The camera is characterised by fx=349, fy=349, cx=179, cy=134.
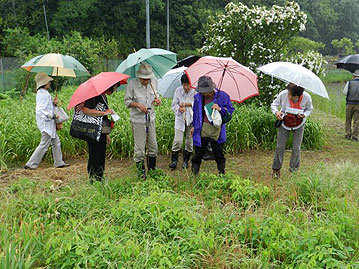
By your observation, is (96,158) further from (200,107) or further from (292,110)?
(292,110)

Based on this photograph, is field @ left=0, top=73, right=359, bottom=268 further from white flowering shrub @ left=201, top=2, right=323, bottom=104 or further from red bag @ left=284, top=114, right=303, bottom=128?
white flowering shrub @ left=201, top=2, right=323, bottom=104

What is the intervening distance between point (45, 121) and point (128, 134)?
1.43 m

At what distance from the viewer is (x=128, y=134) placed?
6.23m

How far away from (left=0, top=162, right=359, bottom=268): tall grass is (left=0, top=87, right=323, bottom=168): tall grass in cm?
189

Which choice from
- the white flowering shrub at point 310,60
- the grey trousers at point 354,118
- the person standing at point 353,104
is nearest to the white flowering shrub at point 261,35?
the white flowering shrub at point 310,60

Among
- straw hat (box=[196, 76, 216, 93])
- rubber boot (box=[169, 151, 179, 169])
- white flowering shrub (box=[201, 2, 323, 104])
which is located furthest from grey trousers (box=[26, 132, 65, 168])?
white flowering shrub (box=[201, 2, 323, 104])

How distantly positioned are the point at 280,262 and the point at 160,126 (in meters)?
3.96

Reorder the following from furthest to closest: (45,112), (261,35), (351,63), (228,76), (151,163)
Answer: (351,63) < (261,35) < (45,112) < (151,163) < (228,76)

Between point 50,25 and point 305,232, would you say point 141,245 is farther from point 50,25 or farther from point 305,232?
point 50,25

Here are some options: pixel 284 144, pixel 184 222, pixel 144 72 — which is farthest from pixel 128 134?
pixel 184 222

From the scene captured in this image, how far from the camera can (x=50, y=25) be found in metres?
31.8

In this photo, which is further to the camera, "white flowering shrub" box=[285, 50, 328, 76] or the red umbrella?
"white flowering shrub" box=[285, 50, 328, 76]

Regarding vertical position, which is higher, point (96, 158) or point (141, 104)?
point (141, 104)

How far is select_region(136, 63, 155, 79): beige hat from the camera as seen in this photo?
4637 mm
